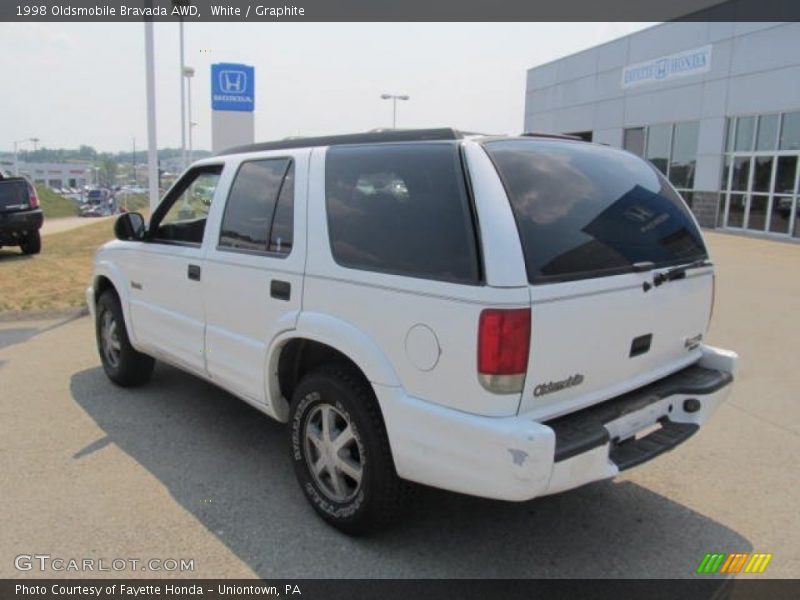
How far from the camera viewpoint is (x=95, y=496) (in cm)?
360

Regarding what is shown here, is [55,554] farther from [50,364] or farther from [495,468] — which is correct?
[50,364]

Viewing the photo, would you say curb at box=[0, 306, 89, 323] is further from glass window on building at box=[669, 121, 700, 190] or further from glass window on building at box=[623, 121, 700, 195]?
glass window on building at box=[669, 121, 700, 190]

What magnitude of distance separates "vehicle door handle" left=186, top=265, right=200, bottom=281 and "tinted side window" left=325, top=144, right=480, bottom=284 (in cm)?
125

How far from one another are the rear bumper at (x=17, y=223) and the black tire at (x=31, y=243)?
6.8 inches

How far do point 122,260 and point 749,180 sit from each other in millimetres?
20427

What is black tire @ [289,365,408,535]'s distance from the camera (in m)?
2.98

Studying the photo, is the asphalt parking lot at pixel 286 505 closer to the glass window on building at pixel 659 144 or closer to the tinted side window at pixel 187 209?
the tinted side window at pixel 187 209

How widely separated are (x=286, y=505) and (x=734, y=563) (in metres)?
2.23

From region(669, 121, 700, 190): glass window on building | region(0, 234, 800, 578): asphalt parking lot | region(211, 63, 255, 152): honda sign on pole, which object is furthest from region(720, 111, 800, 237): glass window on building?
region(0, 234, 800, 578): asphalt parking lot

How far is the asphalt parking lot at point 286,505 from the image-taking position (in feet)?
10.0

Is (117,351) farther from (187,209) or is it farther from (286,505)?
(286,505)

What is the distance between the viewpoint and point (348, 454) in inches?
127

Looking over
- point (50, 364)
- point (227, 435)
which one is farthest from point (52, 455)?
point (50, 364)

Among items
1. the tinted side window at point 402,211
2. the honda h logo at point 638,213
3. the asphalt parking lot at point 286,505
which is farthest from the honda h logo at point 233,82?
the honda h logo at point 638,213
